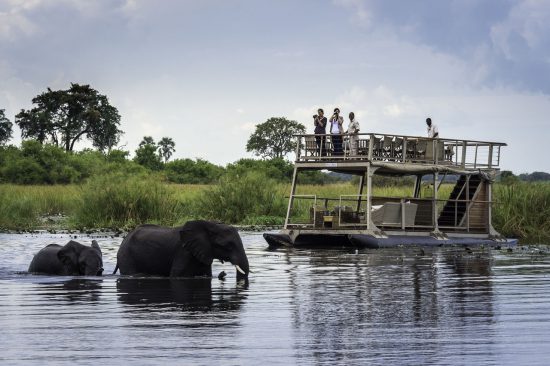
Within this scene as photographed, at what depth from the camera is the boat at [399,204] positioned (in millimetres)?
31328

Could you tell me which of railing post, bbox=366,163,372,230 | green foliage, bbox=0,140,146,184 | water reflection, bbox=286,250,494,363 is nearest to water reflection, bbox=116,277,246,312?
water reflection, bbox=286,250,494,363

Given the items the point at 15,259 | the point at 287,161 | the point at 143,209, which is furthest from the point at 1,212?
the point at 287,161

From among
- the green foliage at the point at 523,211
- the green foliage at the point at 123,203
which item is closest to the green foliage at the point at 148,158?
the green foliage at the point at 123,203

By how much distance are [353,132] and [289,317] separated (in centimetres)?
1861

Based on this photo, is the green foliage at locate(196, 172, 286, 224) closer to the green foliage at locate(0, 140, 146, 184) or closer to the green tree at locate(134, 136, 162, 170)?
the green foliage at locate(0, 140, 146, 184)

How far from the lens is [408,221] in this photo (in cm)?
3281

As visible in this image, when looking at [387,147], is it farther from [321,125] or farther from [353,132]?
[321,125]

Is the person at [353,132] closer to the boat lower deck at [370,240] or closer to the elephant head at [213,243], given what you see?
the boat lower deck at [370,240]

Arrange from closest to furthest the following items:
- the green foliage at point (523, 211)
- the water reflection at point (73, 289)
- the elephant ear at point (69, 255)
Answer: the water reflection at point (73, 289) → the elephant ear at point (69, 255) → the green foliage at point (523, 211)

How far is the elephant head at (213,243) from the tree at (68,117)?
8354 cm

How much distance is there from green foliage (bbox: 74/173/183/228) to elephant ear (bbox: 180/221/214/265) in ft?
64.6

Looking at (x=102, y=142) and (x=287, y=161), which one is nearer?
(x=287, y=161)

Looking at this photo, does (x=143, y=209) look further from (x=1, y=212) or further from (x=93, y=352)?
(x=93, y=352)

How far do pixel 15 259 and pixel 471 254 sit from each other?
11.1 meters
